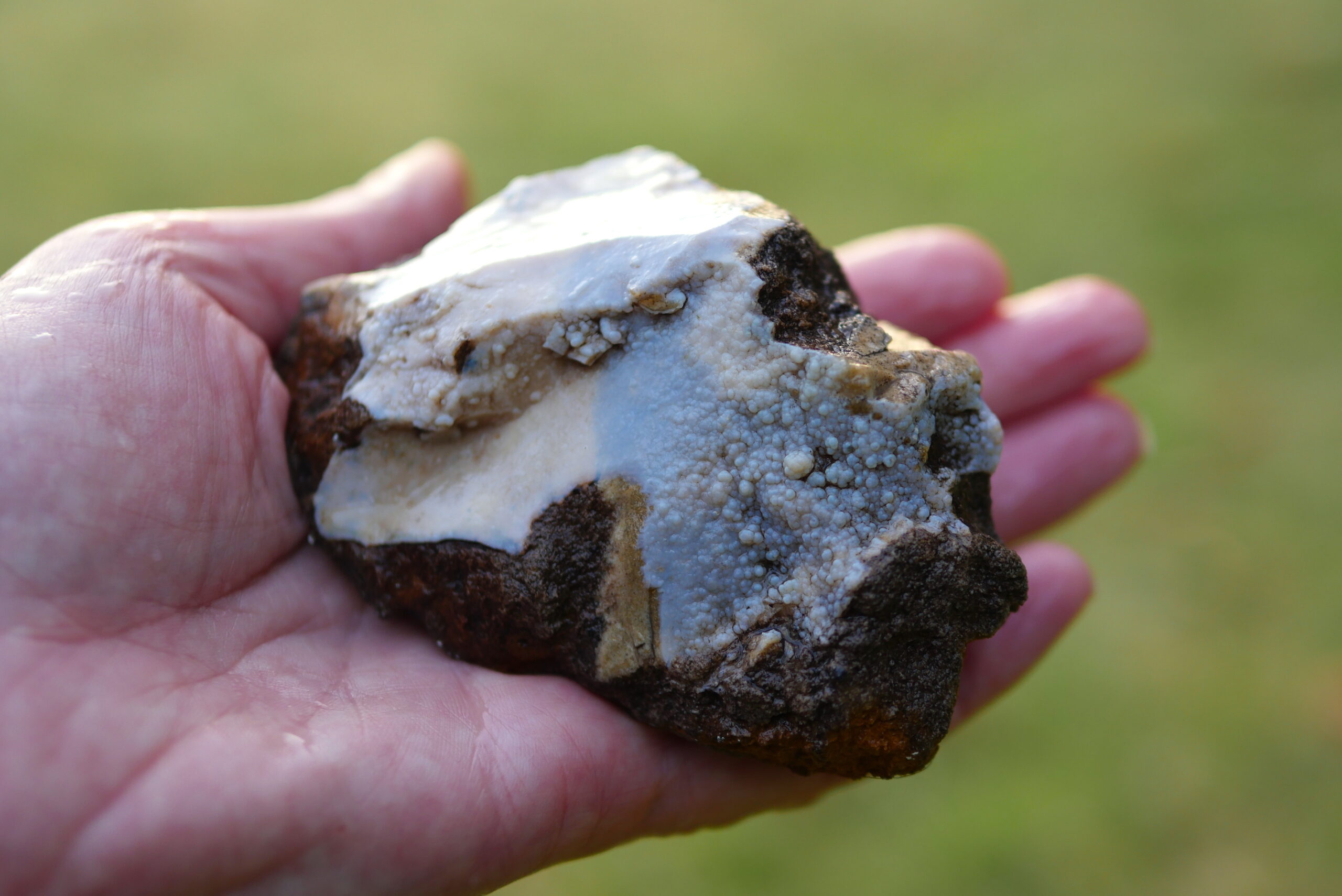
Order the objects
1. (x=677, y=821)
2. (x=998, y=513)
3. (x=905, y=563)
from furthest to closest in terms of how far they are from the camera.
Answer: (x=998, y=513) → (x=677, y=821) → (x=905, y=563)

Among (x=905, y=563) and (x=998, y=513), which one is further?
(x=998, y=513)

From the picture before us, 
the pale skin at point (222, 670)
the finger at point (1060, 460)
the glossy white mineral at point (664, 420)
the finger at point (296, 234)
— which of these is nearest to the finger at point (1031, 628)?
the pale skin at point (222, 670)

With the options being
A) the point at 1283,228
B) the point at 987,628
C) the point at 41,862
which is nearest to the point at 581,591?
the point at 987,628

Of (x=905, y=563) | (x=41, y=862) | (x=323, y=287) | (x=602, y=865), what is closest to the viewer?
(x=41, y=862)

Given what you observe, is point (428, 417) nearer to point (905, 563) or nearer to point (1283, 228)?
point (905, 563)

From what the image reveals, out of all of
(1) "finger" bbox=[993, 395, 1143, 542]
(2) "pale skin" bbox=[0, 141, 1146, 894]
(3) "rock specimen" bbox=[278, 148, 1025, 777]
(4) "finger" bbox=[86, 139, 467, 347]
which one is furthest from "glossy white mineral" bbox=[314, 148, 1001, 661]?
(1) "finger" bbox=[993, 395, 1143, 542]

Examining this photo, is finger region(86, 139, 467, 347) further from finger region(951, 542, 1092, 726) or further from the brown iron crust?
finger region(951, 542, 1092, 726)

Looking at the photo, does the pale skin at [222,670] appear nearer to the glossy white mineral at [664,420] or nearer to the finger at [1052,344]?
the glossy white mineral at [664,420]
